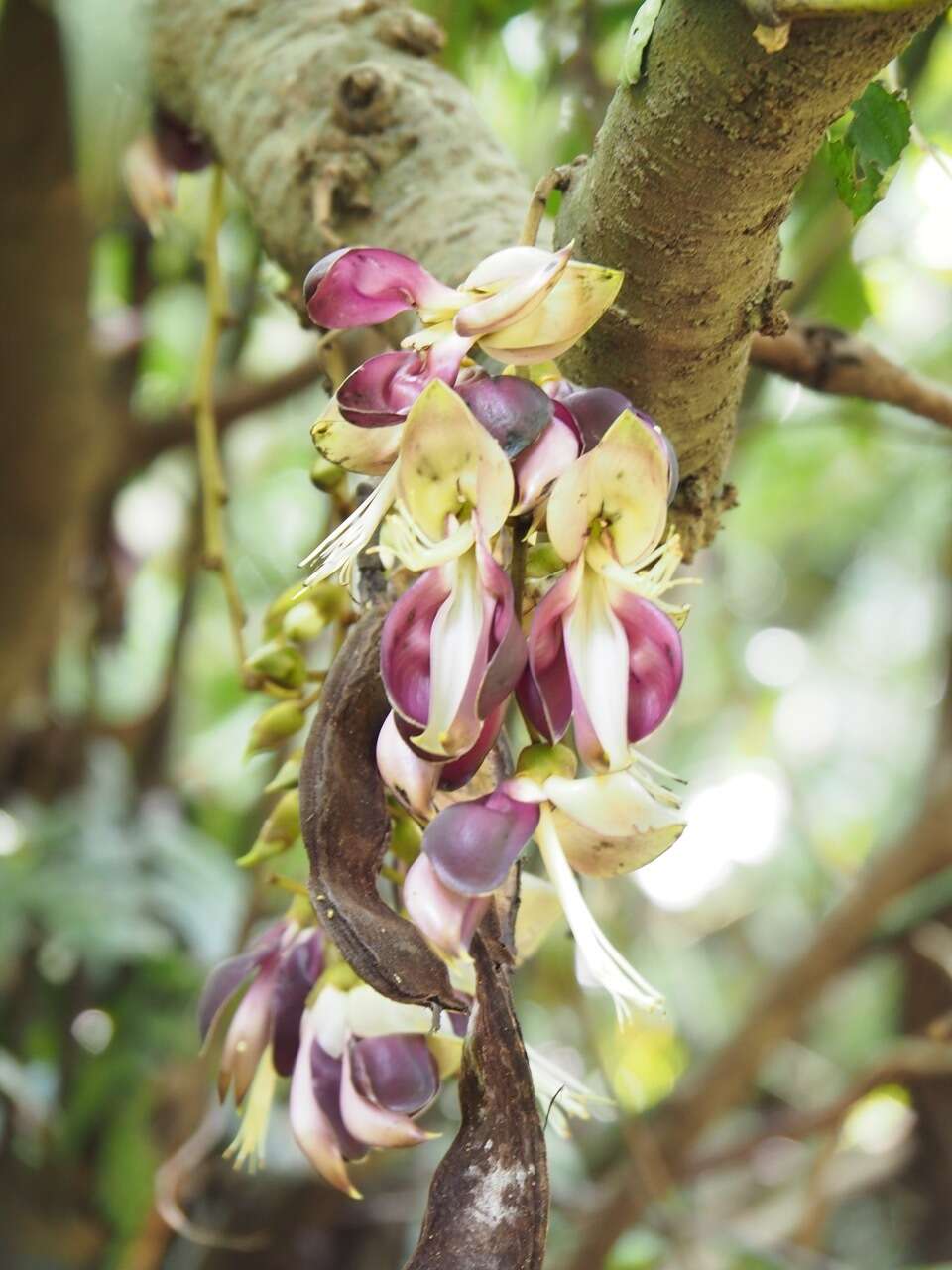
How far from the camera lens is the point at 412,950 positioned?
33 cm

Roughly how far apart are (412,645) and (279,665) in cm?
16

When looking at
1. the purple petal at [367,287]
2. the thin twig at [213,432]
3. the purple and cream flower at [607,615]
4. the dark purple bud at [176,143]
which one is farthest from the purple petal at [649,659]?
the dark purple bud at [176,143]

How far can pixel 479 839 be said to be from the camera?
1.02ft

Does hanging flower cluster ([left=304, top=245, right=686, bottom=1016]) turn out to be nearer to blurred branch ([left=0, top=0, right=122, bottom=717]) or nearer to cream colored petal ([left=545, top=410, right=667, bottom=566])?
cream colored petal ([left=545, top=410, right=667, bottom=566])

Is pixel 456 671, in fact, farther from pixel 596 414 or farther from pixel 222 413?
pixel 222 413

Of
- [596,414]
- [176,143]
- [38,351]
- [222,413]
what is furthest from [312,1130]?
[222,413]

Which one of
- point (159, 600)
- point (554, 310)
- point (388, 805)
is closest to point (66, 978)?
point (159, 600)

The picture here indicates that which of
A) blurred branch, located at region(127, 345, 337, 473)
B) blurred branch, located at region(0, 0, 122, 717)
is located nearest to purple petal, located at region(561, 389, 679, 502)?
blurred branch, located at region(0, 0, 122, 717)

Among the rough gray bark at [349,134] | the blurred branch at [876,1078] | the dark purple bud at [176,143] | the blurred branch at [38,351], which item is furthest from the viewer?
the blurred branch at [876,1078]

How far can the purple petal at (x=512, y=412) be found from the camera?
32 centimetres

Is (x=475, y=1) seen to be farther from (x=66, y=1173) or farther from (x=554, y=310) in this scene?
(x=66, y=1173)

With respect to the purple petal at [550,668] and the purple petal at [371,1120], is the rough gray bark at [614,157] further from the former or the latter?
the purple petal at [371,1120]

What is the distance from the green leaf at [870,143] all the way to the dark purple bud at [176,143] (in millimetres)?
430

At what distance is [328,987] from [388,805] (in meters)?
0.07
